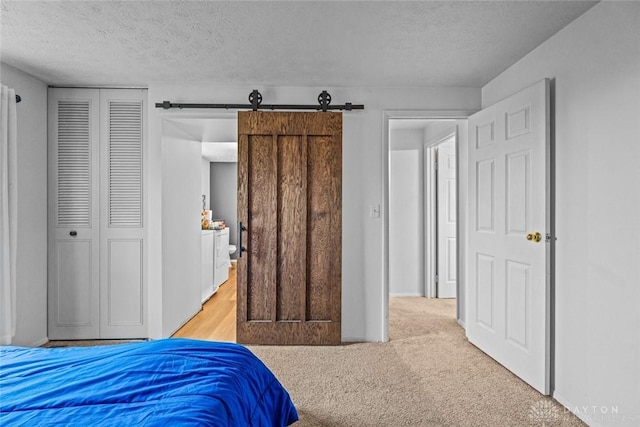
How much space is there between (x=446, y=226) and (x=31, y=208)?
15.6 feet

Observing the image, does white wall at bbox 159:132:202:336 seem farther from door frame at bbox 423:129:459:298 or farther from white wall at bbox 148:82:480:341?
door frame at bbox 423:129:459:298

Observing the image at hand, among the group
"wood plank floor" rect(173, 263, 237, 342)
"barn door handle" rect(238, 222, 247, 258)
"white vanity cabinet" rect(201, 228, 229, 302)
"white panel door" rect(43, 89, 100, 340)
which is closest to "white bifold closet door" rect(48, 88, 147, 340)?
"white panel door" rect(43, 89, 100, 340)

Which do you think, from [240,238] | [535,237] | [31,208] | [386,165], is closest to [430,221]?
Result: [386,165]

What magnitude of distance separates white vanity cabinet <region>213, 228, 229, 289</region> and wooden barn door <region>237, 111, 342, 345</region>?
2.42 meters

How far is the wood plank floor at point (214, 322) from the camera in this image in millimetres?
3746

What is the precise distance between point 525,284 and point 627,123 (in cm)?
126

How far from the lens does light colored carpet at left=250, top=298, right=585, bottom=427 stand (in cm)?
227

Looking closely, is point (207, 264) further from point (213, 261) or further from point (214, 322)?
point (214, 322)

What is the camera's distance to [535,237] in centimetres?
263

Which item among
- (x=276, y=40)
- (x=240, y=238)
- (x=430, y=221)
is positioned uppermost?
(x=276, y=40)

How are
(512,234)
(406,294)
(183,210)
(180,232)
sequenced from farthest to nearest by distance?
(406,294)
(183,210)
(180,232)
(512,234)

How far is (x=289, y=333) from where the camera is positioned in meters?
3.50

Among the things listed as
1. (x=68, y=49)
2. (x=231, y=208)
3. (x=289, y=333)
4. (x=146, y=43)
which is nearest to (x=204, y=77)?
(x=146, y=43)

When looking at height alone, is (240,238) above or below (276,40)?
below
